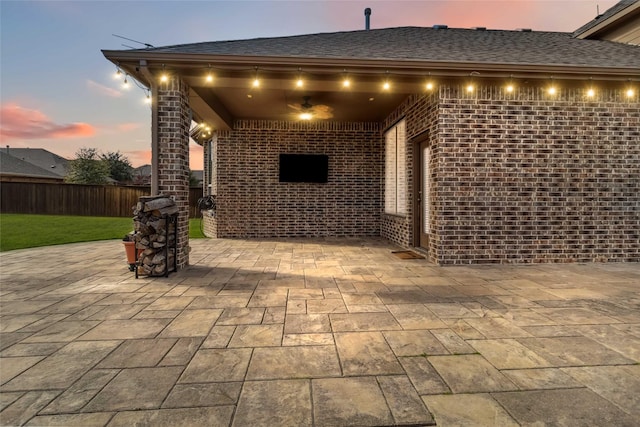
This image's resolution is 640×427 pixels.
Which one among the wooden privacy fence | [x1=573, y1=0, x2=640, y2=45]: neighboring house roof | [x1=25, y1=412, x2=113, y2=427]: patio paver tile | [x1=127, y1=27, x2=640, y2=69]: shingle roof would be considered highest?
[x1=573, y1=0, x2=640, y2=45]: neighboring house roof

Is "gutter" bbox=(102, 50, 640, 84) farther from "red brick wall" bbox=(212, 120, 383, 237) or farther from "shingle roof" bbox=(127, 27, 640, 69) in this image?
"red brick wall" bbox=(212, 120, 383, 237)

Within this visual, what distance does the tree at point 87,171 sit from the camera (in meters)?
24.4

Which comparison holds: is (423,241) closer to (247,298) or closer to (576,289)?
(576,289)

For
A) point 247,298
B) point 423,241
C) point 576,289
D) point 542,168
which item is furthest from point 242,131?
point 576,289

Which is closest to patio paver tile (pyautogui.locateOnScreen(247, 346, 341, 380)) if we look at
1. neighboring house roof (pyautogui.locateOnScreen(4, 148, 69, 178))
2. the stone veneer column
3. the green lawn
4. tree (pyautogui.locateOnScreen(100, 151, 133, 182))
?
the stone veneer column

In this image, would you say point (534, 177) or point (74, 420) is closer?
point (74, 420)

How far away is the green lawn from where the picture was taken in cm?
696

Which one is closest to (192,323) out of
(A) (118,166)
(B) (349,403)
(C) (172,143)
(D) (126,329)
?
(D) (126,329)

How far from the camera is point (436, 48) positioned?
5113 millimetres

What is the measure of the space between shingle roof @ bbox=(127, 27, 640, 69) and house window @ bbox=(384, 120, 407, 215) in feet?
5.74

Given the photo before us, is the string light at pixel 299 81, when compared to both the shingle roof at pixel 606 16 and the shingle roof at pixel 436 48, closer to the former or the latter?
the shingle roof at pixel 436 48

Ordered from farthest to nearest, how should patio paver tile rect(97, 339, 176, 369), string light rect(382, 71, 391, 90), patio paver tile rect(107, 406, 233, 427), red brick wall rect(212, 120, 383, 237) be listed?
red brick wall rect(212, 120, 383, 237), string light rect(382, 71, 391, 90), patio paver tile rect(97, 339, 176, 369), patio paver tile rect(107, 406, 233, 427)

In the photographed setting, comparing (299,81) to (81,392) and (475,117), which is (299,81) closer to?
(475,117)

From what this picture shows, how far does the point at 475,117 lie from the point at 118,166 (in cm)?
3151
